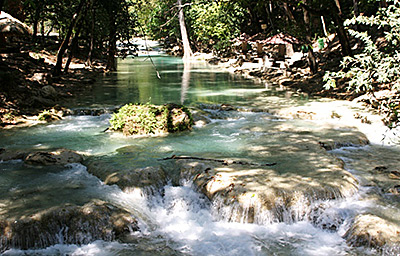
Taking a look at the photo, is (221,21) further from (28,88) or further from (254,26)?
(28,88)

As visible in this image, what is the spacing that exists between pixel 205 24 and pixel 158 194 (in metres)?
30.8

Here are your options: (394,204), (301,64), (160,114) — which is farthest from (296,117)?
(301,64)

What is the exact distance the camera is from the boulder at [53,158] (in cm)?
816

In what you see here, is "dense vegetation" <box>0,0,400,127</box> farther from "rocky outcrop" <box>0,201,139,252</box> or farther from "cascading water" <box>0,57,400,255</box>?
"rocky outcrop" <box>0,201,139,252</box>

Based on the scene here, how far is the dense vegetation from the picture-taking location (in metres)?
8.85

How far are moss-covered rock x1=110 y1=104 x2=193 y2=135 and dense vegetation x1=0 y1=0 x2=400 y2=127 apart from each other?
224 cm

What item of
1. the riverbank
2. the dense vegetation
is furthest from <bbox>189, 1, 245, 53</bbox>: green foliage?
the riverbank

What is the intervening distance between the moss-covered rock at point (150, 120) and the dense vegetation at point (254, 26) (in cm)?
224

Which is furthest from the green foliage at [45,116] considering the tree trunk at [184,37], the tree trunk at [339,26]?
the tree trunk at [184,37]

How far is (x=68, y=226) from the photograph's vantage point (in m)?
5.72

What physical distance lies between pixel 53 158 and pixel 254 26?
3094 cm

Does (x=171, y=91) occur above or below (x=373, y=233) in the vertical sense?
above

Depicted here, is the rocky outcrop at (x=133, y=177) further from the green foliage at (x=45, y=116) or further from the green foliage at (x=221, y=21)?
the green foliage at (x=221, y=21)

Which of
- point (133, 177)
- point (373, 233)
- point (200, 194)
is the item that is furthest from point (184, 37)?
point (373, 233)
